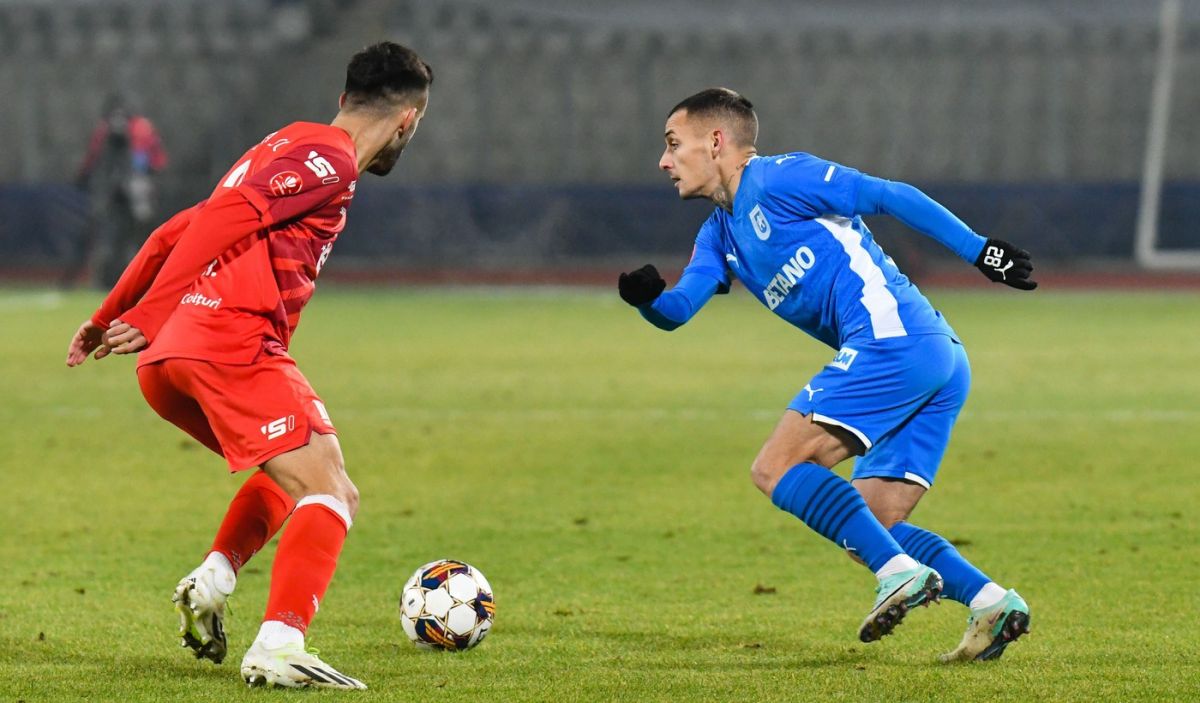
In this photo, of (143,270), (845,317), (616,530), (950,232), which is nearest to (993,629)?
(845,317)

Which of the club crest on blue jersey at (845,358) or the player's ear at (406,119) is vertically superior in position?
the player's ear at (406,119)

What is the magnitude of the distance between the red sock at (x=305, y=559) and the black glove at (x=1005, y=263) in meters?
2.05

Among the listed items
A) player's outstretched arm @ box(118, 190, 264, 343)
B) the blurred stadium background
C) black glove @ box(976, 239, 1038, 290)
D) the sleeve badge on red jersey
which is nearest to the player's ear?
the sleeve badge on red jersey

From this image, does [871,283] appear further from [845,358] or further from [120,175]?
[120,175]

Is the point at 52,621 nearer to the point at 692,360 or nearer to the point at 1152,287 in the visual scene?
the point at 692,360

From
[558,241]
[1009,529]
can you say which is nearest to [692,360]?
[1009,529]

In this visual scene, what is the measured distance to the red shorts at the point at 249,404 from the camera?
4879mm

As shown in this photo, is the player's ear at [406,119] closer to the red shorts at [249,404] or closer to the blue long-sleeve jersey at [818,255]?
the red shorts at [249,404]

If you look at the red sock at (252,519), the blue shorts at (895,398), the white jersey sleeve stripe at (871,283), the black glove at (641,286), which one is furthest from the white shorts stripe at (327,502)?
the white jersey sleeve stripe at (871,283)

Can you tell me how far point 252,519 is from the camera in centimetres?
531

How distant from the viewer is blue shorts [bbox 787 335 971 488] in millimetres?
5297

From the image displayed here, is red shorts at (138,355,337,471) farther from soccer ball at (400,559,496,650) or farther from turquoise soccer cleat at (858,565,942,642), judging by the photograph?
turquoise soccer cleat at (858,565,942,642)

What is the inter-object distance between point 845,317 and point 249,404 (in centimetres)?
188

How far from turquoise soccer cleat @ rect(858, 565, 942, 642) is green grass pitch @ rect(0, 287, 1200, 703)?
0.59 ft
